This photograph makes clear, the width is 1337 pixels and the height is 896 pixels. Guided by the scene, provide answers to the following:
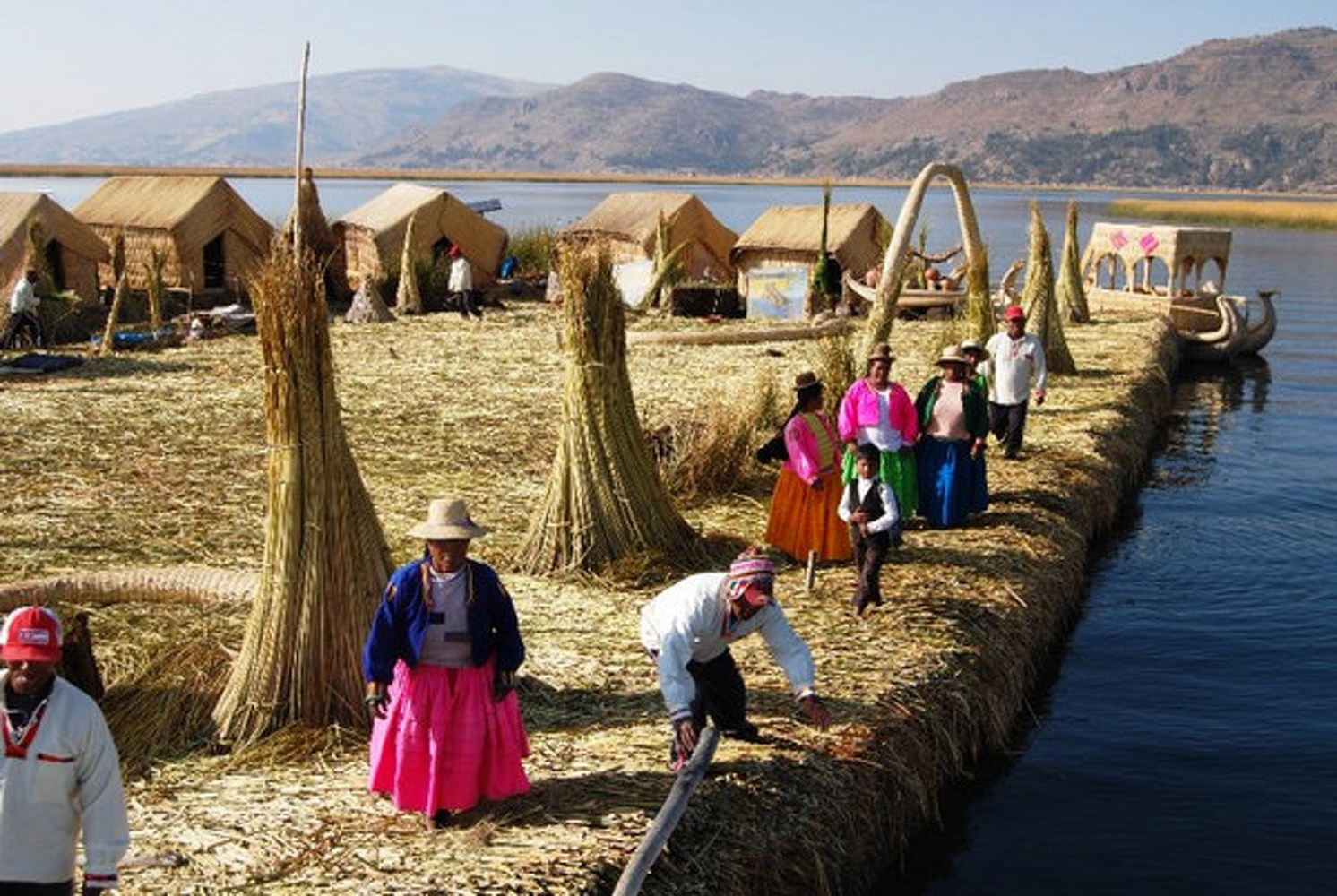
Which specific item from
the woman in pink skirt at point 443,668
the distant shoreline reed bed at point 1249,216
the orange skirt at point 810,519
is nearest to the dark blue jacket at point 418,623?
the woman in pink skirt at point 443,668

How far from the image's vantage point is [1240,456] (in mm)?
17266

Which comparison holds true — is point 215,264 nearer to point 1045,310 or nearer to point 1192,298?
point 1045,310

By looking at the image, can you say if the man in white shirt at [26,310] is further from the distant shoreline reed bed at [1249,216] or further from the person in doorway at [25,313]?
the distant shoreline reed bed at [1249,216]

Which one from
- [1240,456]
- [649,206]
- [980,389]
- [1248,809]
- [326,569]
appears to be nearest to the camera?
[326,569]

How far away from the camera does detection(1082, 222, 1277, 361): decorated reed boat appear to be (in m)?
25.4

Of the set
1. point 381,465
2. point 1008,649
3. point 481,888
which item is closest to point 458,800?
point 481,888

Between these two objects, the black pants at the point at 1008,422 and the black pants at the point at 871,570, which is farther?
the black pants at the point at 1008,422

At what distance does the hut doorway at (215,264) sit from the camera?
24.2 m

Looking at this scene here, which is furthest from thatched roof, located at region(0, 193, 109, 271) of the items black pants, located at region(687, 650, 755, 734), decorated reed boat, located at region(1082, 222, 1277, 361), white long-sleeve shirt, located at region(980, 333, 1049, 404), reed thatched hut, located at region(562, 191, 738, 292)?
black pants, located at region(687, 650, 755, 734)

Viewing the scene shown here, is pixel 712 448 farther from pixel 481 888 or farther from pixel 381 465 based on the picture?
pixel 481 888

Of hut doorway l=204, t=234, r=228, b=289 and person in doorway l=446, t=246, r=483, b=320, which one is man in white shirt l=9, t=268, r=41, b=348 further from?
person in doorway l=446, t=246, r=483, b=320

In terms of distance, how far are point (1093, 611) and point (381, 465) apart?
5481 mm

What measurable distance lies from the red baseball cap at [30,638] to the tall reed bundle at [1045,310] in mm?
14978

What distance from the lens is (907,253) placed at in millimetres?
12797
